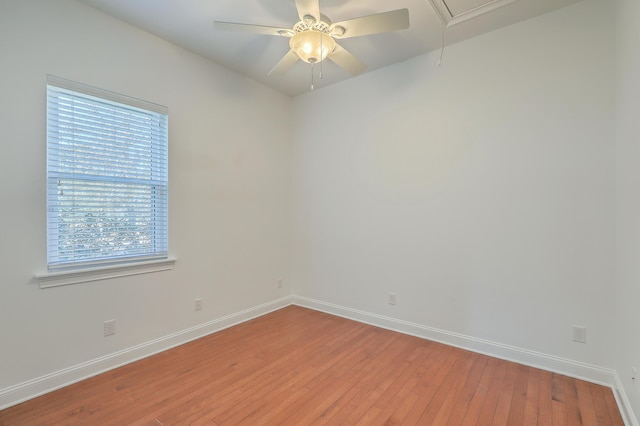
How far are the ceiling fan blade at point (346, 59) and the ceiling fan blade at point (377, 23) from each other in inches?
6.5

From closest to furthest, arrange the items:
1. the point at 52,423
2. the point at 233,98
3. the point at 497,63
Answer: the point at 52,423 < the point at 497,63 < the point at 233,98

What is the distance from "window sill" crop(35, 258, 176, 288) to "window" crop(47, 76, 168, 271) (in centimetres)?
6

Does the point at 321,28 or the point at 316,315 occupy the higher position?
the point at 321,28

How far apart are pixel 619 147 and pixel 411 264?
183cm

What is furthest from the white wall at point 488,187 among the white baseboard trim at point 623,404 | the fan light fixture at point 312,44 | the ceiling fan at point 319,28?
the fan light fixture at point 312,44

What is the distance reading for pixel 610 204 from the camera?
2174 mm

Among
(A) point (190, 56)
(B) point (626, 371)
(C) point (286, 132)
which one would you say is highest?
(A) point (190, 56)

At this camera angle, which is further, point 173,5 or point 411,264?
point 411,264

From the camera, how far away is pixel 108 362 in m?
2.38

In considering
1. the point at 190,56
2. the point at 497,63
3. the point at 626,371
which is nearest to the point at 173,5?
the point at 190,56

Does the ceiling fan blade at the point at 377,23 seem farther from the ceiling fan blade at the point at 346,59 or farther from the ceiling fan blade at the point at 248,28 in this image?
the ceiling fan blade at the point at 248,28

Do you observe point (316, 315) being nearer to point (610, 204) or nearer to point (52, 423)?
point (52, 423)

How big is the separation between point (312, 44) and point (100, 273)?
238 centimetres

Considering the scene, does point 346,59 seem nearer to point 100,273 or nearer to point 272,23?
point 272,23
